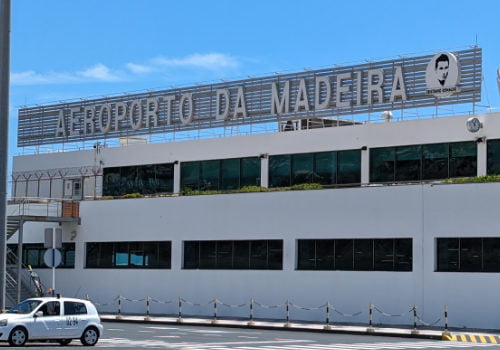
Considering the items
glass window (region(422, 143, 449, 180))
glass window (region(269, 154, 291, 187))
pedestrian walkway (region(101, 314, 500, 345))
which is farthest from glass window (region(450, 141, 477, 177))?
glass window (region(269, 154, 291, 187))

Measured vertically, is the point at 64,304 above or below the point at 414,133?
below

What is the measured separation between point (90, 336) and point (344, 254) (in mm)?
16008

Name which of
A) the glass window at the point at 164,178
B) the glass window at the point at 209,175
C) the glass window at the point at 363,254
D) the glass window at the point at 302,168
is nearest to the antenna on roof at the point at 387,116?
the glass window at the point at 302,168

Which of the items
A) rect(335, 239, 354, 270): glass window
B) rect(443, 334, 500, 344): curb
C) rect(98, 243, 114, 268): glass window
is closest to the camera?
rect(443, 334, 500, 344): curb

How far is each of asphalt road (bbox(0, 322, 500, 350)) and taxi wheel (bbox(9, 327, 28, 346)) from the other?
0.37 metres

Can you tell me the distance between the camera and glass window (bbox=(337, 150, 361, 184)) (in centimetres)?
4628

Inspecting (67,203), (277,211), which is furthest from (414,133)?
(67,203)

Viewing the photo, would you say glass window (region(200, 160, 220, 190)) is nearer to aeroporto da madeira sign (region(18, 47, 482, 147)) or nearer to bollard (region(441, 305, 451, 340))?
aeroporto da madeira sign (region(18, 47, 482, 147))

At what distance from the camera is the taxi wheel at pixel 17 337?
27531mm

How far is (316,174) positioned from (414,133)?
227 inches

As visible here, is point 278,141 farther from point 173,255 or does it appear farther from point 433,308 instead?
point 433,308

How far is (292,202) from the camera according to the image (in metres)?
44.6

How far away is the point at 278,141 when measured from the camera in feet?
161

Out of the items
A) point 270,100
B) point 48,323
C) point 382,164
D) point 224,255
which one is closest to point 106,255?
point 224,255
